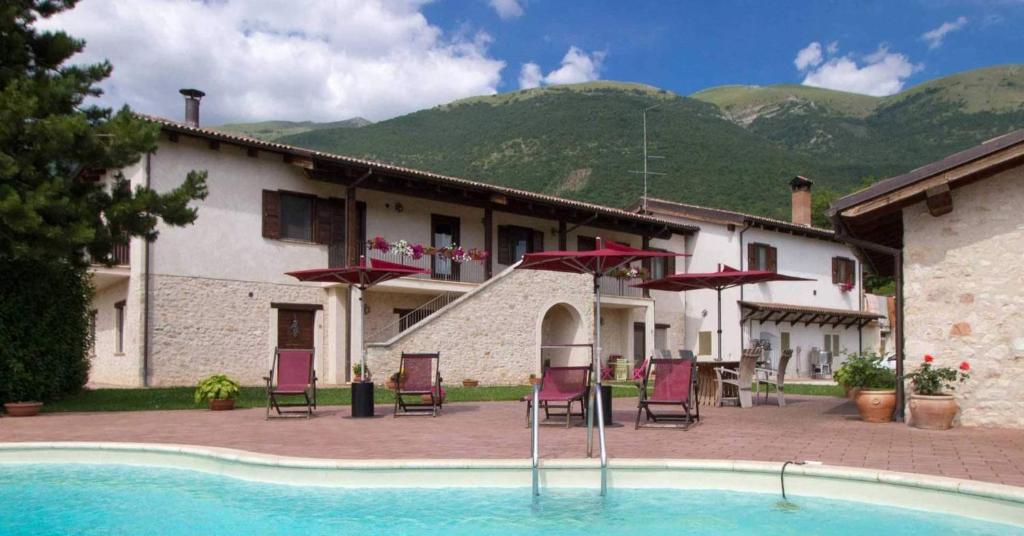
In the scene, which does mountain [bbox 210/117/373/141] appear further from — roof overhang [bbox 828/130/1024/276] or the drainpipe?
roof overhang [bbox 828/130/1024/276]

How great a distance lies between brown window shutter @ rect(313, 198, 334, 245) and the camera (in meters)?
→ 20.5

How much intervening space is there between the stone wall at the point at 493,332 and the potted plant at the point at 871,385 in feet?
34.2

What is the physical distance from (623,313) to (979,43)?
107468 millimetres

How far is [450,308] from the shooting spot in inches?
792

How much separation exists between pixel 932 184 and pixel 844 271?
25.9 metres

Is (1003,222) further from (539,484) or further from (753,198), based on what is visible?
(753,198)

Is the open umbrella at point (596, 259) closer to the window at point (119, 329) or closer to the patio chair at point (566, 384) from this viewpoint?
the patio chair at point (566, 384)

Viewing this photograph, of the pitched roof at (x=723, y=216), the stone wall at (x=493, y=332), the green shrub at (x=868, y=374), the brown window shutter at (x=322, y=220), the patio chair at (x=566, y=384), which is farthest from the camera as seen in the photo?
the pitched roof at (x=723, y=216)

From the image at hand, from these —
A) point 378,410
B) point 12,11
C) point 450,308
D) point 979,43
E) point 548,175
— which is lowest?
point 378,410

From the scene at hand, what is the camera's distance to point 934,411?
934 centimetres

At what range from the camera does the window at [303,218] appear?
A: 771 inches

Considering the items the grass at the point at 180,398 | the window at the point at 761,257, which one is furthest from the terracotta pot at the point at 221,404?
the window at the point at 761,257

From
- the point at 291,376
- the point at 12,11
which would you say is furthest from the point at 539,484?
the point at 12,11

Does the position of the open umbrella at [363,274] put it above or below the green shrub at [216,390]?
above
